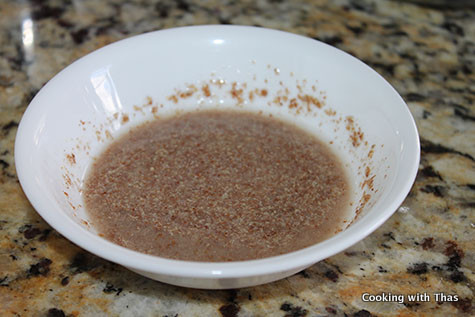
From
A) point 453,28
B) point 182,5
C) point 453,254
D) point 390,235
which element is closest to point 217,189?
point 390,235

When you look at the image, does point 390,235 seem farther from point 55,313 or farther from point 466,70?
point 466,70

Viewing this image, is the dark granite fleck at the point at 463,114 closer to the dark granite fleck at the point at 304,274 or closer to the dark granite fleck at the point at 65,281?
the dark granite fleck at the point at 304,274

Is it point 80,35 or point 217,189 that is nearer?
point 217,189

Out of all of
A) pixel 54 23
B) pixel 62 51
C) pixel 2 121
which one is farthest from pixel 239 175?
pixel 54 23

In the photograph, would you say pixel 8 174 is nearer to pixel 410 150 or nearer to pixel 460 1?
pixel 410 150

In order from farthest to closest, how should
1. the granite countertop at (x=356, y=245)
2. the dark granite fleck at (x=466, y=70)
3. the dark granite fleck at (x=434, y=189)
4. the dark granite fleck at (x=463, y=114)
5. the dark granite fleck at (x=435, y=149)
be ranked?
the dark granite fleck at (x=466, y=70) → the dark granite fleck at (x=463, y=114) → the dark granite fleck at (x=435, y=149) → the dark granite fleck at (x=434, y=189) → the granite countertop at (x=356, y=245)

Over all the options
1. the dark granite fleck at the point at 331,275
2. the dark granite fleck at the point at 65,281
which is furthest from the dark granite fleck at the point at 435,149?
the dark granite fleck at the point at 65,281
